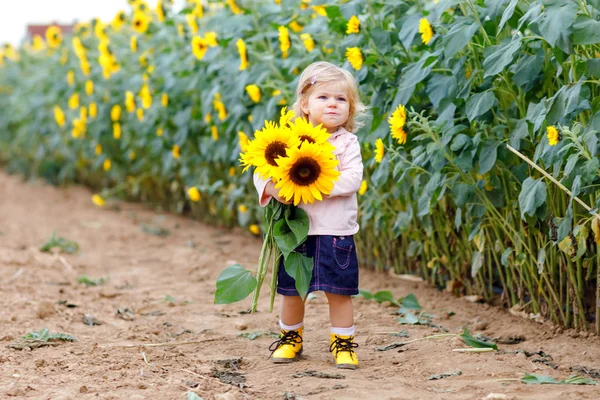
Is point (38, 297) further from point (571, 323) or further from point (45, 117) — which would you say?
point (45, 117)

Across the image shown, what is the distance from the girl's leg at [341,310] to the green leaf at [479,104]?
81 cm

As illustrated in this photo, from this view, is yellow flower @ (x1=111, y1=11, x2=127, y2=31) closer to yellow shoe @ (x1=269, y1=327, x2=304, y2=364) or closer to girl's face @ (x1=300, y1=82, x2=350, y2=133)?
girl's face @ (x1=300, y1=82, x2=350, y2=133)

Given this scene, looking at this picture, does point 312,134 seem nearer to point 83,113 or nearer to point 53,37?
point 83,113

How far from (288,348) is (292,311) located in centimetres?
13

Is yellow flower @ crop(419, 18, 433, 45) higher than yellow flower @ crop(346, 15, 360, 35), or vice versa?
yellow flower @ crop(346, 15, 360, 35)

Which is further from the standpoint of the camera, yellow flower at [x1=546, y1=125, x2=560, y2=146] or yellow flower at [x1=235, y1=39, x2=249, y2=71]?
yellow flower at [x1=235, y1=39, x2=249, y2=71]

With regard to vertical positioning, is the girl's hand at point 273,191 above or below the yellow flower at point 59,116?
below

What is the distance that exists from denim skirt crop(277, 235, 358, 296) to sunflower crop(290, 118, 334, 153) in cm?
32

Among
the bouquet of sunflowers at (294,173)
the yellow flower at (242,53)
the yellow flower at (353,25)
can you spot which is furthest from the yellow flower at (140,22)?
the bouquet of sunflowers at (294,173)

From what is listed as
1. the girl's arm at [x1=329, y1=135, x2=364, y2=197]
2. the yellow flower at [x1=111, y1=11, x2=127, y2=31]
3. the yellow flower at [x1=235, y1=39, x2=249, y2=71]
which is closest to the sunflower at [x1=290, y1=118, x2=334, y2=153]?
the girl's arm at [x1=329, y1=135, x2=364, y2=197]

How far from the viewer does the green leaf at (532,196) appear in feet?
9.56

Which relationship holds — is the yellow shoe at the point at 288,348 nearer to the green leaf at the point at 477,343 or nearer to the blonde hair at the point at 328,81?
the green leaf at the point at 477,343

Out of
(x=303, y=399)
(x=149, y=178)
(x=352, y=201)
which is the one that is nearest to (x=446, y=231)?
(x=352, y=201)

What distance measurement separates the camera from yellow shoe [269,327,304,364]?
2.95m
